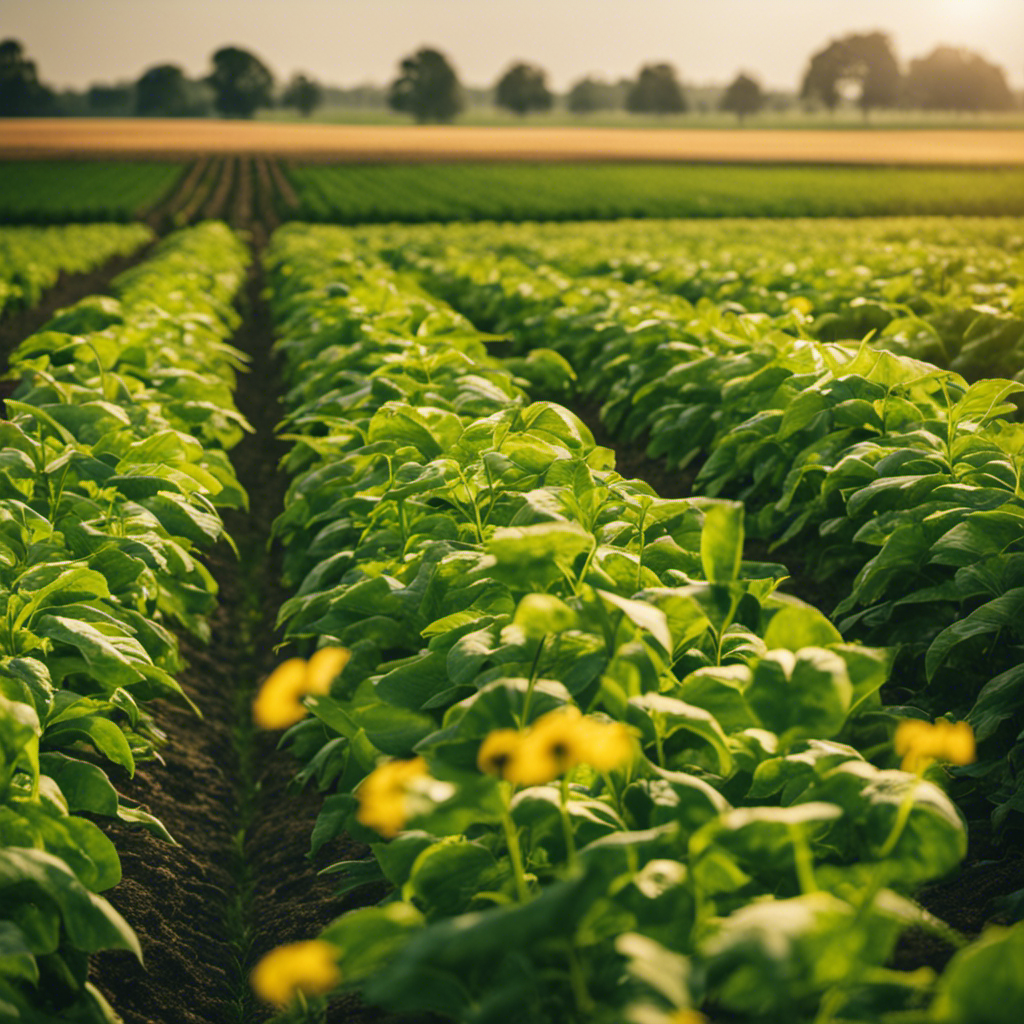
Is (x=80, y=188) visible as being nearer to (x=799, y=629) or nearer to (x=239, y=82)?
(x=799, y=629)

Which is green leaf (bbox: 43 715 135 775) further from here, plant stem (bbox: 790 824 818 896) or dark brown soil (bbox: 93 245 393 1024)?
plant stem (bbox: 790 824 818 896)

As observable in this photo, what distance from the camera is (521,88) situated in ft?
381

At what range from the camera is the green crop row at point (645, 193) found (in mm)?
31156

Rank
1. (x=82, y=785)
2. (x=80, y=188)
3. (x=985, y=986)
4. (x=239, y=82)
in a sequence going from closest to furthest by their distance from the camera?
1. (x=985, y=986)
2. (x=82, y=785)
3. (x=80, y=188)
4. (x=239, y=82)

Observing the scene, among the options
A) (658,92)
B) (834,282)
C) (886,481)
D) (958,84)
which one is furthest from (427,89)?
(886,481)

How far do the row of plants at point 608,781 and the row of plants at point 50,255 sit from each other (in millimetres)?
10890

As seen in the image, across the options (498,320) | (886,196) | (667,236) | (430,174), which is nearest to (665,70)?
(430,174)

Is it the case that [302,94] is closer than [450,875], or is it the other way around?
[450,875]

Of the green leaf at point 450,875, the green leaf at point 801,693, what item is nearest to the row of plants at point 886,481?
the green leaf at point 801,693

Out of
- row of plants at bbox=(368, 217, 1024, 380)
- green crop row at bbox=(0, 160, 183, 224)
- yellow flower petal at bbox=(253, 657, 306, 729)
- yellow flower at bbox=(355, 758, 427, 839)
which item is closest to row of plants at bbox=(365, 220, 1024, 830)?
row of plants at bbox=(368, 217, 1024, 380)

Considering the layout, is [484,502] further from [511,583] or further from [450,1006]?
[450,1006]

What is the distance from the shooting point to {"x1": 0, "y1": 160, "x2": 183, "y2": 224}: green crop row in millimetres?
31062

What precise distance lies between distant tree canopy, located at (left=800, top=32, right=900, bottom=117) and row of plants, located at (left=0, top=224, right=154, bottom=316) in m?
104

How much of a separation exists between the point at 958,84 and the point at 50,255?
364ft
